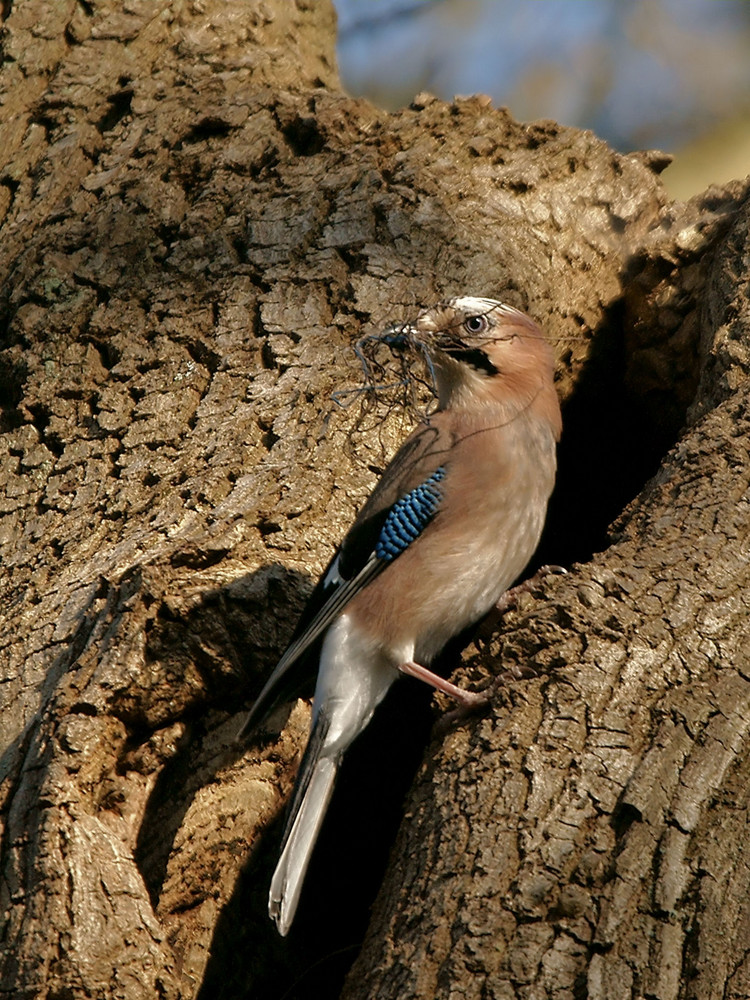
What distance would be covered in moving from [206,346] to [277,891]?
234 centimetres

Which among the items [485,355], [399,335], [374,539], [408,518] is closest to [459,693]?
[374,539]

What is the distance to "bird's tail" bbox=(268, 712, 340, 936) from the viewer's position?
3.43 metres

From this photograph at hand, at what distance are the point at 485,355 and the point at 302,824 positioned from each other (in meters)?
2.09

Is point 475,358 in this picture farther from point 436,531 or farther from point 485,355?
point 436,531

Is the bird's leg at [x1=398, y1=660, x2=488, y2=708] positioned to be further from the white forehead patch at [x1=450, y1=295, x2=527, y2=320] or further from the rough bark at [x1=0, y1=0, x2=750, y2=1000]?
the white forehead patch at [x1=450, y1=295, x2=527, y2=320]

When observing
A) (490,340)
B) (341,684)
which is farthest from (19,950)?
(490,340)

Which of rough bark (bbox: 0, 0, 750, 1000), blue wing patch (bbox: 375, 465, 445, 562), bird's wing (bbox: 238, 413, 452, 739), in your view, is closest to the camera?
rough bark (bbox: 0, 0, 750, 1000)

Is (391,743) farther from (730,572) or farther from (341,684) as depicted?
(730,572)

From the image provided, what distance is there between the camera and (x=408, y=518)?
432cm

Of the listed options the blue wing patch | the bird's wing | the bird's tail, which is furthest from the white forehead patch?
the bird's tail

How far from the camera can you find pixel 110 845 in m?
3.44

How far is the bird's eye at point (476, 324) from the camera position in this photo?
15.3ft

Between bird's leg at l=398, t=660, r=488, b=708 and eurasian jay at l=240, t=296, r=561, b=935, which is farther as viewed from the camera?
eurasian jay at l=240, t=296, r=561, b=935

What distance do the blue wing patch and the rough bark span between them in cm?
21
